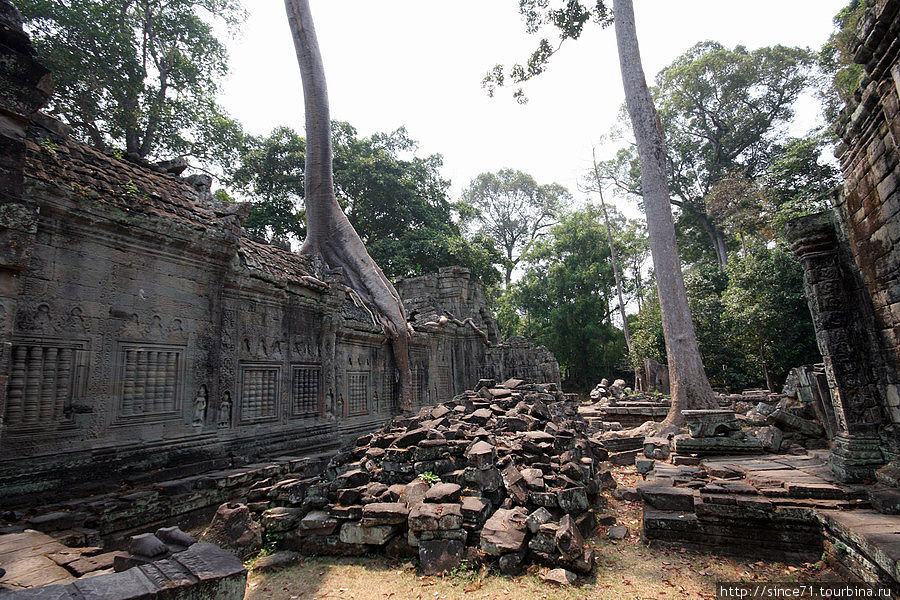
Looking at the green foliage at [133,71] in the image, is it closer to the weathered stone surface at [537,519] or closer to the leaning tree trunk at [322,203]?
the leaning tree trunk at [322,203]

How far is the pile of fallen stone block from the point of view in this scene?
12.5ft

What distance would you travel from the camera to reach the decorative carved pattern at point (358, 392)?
28.9 feet

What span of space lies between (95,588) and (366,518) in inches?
94.2

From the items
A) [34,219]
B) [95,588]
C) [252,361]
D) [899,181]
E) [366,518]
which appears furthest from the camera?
[252,361]

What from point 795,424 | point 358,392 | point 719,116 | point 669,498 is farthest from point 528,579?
point 719,116

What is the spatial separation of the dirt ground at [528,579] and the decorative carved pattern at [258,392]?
2.88 meters

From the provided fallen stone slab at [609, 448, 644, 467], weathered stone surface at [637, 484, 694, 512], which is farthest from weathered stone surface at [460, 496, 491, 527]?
fallen stone slab at [609, 448, 644, 467]

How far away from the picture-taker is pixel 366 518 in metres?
4.22

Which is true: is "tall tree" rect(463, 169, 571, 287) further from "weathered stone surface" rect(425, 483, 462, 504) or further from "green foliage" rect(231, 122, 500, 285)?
"weathered stone surface" rect(425, 483, 462, 504)

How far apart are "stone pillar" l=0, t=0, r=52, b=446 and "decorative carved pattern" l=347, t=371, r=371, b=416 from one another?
6083 millimetres

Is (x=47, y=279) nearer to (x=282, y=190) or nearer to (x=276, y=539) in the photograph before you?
(x=276, y=539)

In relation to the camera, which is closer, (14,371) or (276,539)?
(14,371)

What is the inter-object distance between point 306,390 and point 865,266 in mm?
7710

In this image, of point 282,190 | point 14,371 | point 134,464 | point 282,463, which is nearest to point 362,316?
point 282,463
